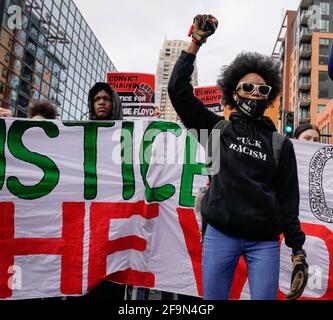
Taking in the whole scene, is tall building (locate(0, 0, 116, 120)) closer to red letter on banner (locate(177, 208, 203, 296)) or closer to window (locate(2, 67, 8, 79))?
window (locate(2, 67, 8, 79))

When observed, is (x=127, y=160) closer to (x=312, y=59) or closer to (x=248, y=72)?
(x=248, y=72)

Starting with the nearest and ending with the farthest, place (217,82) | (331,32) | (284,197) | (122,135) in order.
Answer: (284,197) → (217,82) → (122,135) → (331,32)

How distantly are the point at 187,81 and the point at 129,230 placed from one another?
1.78 metres

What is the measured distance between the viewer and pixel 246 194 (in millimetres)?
1988

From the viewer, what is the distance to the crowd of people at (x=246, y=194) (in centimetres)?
196

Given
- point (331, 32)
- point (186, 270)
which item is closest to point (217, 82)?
point (186, 270)

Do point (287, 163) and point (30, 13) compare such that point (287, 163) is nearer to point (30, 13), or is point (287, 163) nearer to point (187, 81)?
point (187, 81)

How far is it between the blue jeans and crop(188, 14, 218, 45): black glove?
0.98 meters

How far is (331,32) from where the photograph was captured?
167 ft

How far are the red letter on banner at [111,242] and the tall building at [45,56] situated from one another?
19261 millimetres

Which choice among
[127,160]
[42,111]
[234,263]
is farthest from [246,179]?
[42,111]

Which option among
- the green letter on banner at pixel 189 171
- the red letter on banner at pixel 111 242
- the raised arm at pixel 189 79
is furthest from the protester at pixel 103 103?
the raised arm at pixel 189 79

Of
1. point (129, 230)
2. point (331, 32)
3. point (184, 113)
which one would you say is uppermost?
point (331, 32)

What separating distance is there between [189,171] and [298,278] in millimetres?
1925
